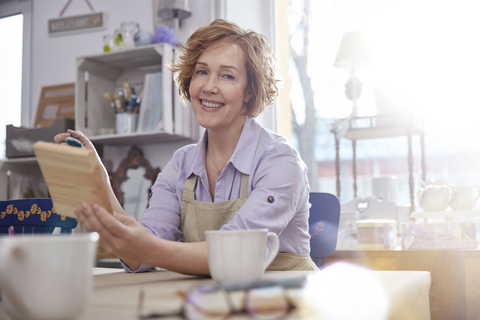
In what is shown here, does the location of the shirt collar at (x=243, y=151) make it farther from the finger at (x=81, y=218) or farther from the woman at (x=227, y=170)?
the finger at (x=81, y=218)

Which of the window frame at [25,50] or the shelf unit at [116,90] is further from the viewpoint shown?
the window frame at [25,50]

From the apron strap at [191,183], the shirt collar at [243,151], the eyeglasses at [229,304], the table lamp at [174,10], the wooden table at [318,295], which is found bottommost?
the wooden table at [318,295]

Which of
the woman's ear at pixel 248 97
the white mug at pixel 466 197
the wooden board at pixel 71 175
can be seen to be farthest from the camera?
the white mug at pixel 466 197

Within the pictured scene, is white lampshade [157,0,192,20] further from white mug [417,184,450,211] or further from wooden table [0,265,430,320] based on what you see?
wooden table [0,265,430,320]

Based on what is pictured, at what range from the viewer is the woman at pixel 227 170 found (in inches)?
40.6

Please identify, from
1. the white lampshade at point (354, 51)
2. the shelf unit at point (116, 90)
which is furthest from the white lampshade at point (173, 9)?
the white lampshade at point (354, 51)

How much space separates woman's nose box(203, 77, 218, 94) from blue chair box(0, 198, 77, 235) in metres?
0.52

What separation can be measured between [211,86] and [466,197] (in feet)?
4.06

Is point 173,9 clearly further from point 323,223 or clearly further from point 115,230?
point 115,230

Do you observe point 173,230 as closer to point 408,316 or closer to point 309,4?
point 408,316

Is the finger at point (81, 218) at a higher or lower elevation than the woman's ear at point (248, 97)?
lower

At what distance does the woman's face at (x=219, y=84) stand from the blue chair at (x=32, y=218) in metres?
0.48

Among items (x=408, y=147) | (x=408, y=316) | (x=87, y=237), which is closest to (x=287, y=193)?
(x=408, y=316)

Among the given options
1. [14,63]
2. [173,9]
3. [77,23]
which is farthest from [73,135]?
[14,63]
